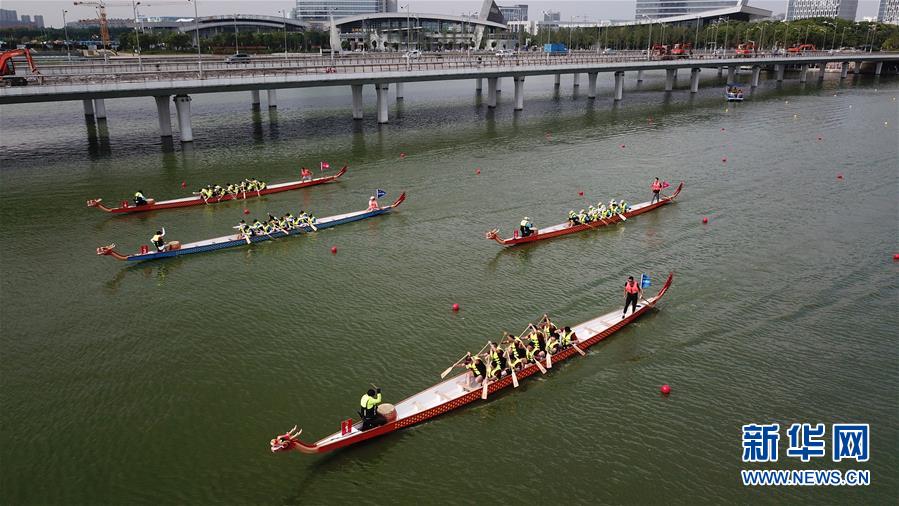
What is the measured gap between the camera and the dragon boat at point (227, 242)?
96.0ft

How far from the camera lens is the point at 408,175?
4738cm

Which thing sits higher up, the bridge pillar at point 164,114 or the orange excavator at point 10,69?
the orange excavator at point 10,69

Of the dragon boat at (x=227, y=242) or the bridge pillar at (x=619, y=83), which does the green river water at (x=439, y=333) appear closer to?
the dragon boat at (x=227, y=242)

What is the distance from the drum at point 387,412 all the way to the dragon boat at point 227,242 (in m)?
17.9

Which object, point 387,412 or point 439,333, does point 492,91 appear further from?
point 387,412

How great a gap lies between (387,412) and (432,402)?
1600 millimetres

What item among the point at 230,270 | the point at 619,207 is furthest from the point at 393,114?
the point at 230,270

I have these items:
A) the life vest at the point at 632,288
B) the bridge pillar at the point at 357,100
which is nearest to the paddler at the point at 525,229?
the life vest at the point at 632,288

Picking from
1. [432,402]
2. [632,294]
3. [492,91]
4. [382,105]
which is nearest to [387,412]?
[432,402]

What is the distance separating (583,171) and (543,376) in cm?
3160

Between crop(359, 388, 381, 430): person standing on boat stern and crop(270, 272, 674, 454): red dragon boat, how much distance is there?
0.16 meters

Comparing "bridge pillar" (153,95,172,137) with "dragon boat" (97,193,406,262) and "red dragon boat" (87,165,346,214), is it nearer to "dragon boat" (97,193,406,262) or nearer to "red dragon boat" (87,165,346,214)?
"red dragon boat" (87,165,346,214)

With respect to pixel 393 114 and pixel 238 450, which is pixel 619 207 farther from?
pixel 393 114

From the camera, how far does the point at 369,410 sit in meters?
16.6
